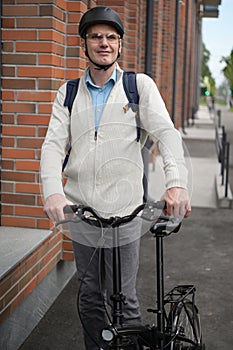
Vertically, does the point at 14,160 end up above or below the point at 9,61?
below

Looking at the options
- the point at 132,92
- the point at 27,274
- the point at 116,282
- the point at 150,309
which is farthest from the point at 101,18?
the point at 27,274

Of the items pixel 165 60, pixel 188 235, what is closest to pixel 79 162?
pixel 188 235

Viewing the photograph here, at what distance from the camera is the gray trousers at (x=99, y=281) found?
2.84 meters

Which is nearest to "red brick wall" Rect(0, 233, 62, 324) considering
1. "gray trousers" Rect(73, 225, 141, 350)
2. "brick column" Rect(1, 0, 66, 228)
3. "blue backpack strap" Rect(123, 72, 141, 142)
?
"brick column" Rect(1, 0, 66, 228)

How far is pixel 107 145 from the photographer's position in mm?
2609

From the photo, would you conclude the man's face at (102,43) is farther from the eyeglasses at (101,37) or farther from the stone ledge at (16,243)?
the stone ledge at (16,243)

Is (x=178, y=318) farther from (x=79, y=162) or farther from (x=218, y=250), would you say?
(x=218, y=250)

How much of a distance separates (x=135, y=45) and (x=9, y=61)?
3927 mm

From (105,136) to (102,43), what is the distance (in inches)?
16.2

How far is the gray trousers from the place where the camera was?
284cm

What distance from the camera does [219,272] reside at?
5371mm

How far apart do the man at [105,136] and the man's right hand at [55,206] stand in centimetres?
7

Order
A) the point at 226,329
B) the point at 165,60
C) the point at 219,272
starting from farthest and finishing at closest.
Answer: the point at 165,60 < the point at 219,272 < the point at 226,329

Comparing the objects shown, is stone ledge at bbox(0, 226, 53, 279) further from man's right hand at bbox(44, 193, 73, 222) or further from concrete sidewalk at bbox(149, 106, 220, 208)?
man's right hand at bbox(44, 193, 73, 222)
